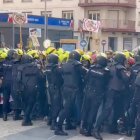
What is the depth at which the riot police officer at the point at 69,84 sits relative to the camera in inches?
412

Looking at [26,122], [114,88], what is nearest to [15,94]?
[26,122]

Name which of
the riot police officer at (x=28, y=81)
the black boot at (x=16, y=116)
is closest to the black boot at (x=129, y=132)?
the riot police officer at (x=28, y=81)

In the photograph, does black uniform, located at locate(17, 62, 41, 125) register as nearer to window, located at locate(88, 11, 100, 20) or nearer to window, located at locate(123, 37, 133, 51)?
window, located at locate(88, 11, 100, 20)

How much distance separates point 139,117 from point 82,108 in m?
2.15

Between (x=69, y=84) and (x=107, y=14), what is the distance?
3700cm

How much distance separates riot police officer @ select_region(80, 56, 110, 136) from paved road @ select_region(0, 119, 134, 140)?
0.44 metres

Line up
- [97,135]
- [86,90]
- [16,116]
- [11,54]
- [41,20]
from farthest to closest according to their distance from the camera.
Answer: [41,20] < [16,116] < [11,54] < [86,90] < [97,135]

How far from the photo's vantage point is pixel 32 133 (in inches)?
424

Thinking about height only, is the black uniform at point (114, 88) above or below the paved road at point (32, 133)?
above

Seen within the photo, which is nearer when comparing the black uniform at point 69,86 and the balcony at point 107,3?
the black uniform at point 69,86

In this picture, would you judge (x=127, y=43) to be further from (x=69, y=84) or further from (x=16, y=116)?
(x=69, y=84)

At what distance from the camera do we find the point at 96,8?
155 ft

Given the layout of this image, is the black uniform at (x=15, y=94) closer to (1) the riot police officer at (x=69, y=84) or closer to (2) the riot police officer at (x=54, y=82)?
(2) the riot police officer at (x=54, y=82)

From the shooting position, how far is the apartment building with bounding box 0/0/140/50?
153 feet
